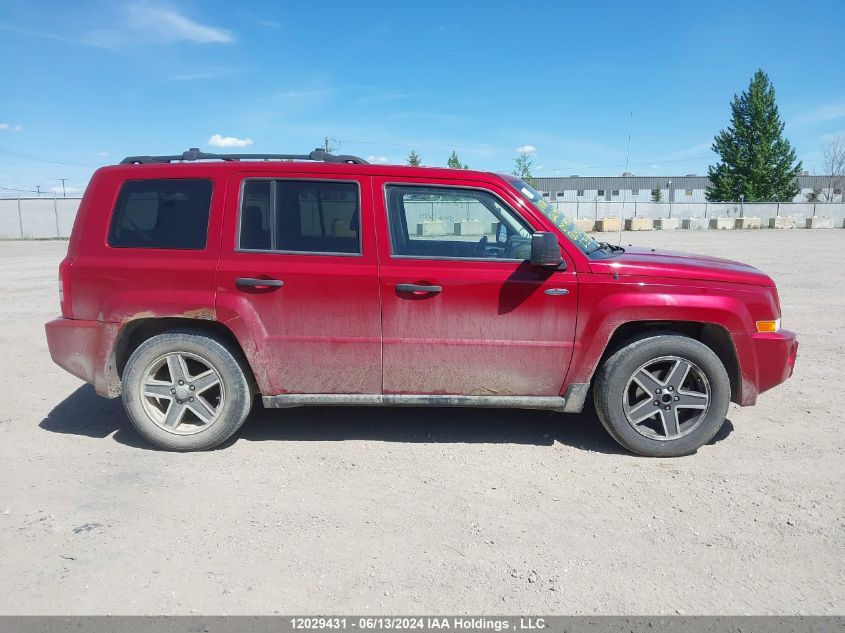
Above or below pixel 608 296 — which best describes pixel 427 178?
above

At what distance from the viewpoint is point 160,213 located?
4.07 metres

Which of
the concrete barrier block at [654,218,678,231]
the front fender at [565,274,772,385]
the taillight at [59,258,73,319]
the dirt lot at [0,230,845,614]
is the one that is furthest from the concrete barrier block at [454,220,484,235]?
the concrete barrier block at [654,218,678,231]

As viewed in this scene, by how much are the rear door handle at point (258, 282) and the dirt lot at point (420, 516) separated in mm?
1167

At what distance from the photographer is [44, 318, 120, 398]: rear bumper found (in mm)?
4055

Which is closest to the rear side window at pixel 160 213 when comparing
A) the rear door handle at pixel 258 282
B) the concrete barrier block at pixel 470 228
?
the rear door handle at pixel 258 282

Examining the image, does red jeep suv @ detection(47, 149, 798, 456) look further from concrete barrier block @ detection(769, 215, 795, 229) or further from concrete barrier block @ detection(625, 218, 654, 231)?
concrete barrier block @ detection(769, 215, 795, 229)

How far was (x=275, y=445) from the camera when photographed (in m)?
4.28

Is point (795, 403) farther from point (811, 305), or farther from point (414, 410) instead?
point (811, 305)

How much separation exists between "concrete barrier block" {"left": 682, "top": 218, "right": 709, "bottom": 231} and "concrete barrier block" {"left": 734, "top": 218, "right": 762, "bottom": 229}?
200cm

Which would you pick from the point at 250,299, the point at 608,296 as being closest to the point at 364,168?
the point at 250,299

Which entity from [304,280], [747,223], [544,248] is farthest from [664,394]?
[747,223]

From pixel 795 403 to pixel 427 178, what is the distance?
12.0 feet

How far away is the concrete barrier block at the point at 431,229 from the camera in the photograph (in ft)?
13.3
